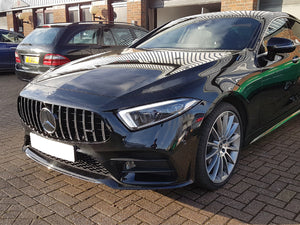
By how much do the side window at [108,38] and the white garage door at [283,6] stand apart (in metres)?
5.29

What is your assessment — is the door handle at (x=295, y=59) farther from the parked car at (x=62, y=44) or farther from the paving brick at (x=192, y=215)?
the parked car at (x=62, y=44)

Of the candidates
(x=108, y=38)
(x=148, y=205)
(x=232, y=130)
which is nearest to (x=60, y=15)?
(x=108, y=38)

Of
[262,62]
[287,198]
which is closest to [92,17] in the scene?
[262,62]

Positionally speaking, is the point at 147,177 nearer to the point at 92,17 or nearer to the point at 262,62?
the point at 262,62

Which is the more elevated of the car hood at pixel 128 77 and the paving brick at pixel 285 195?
the car hood at pixel 128 77

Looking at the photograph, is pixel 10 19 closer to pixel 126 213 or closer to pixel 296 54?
pixel 296 54

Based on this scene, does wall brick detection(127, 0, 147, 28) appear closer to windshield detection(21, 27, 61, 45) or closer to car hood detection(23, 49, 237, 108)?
windshield detection(21, 27, 61, 45)

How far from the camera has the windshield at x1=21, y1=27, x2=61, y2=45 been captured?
6.39 m

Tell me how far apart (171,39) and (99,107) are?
1.89 m

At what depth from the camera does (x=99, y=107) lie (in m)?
2.24

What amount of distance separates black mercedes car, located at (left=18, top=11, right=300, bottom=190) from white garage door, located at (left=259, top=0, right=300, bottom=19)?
6512 millimetres

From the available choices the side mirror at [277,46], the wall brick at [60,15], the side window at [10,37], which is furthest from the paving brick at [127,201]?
the wall brick at [60,15]

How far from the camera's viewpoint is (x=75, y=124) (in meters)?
2.33

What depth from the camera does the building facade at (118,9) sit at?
964cm
